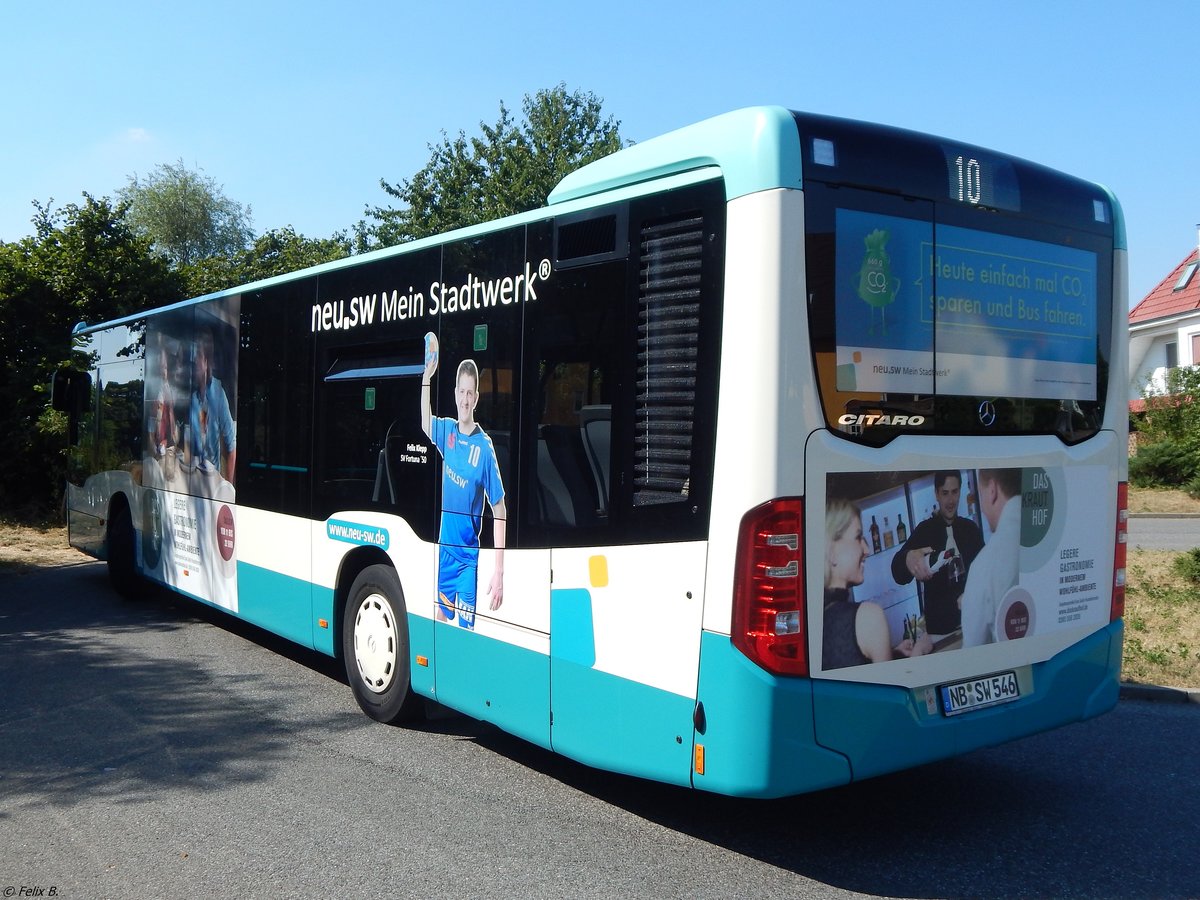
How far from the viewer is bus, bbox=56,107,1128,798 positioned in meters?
4.07

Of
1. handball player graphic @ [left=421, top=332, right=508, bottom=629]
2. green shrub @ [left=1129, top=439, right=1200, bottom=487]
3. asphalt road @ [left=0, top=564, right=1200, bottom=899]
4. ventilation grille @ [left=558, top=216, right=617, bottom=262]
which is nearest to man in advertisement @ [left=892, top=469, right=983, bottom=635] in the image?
asphalt road @ [left=0, top=564, right=1200, bottom=899]

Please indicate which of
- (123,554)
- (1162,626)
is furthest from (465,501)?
(123,554)

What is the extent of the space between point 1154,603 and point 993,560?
6527 millimetres

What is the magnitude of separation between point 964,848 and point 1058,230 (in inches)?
114

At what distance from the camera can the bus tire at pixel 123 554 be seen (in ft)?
36.3

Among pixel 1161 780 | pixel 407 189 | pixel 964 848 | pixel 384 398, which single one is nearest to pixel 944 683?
pixel 964 848

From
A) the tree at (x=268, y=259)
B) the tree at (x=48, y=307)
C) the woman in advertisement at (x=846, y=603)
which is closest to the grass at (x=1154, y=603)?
the tree at (x=48, y=307)

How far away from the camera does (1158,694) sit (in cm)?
735

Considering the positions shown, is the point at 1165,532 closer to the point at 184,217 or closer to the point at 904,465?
the point at 904,465

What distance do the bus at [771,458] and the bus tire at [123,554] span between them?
5.97m

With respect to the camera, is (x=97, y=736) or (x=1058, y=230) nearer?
(x=1058, y=230)

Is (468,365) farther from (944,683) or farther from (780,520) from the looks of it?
(944,683)

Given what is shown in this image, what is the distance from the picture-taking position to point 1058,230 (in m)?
Answer: 5.02

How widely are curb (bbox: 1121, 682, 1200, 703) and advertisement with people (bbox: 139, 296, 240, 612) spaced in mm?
6783
